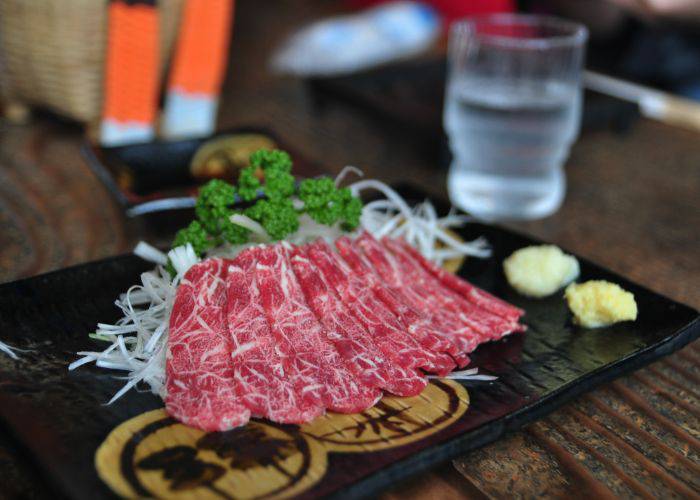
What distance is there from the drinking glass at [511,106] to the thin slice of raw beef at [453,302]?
79cm

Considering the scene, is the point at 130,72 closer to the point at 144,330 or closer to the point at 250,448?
the point at 144,330

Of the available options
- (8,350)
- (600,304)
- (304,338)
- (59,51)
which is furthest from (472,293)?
(59,51)

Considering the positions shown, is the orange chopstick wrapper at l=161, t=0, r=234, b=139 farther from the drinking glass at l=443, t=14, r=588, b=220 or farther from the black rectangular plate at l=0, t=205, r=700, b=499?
the black rectangular plate at l=0, t=205, r=700, b=499

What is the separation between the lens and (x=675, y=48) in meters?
5.32

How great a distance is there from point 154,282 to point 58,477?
0.71m

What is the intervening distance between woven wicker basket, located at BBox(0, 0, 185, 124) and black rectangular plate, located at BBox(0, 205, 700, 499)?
174 centimetres

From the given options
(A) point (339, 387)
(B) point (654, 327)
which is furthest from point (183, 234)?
(B) point (654, 327)

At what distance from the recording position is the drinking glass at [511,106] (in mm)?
2674

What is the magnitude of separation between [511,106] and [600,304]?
1.05 meters

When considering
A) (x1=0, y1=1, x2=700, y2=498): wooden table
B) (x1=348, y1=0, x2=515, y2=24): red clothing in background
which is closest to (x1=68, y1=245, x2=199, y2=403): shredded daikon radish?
(x1=0, y1=1, x2=700, y2=498): wooden table

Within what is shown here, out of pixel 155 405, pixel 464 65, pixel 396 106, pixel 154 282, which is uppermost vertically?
pixel 464 65

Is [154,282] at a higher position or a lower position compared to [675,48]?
lower

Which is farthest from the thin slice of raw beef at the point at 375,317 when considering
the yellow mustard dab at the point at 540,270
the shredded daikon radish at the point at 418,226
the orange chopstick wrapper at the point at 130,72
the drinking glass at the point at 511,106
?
the orange chopstick wrapper at the point at 130,72

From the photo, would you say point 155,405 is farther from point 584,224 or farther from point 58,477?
point 584,224
